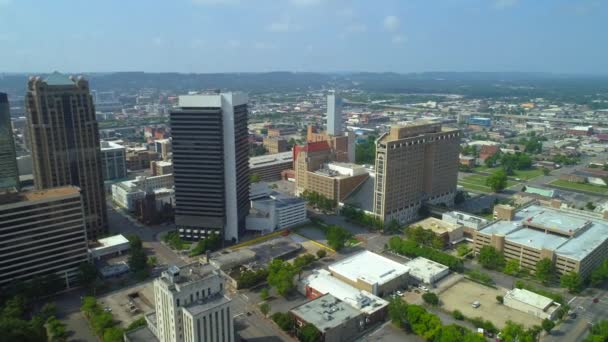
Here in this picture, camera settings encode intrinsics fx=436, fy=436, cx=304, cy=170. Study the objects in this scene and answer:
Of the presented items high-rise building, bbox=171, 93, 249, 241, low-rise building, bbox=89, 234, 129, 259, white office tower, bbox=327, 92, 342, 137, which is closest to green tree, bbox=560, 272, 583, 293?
high-rise building, bbox=171, 93, 249, 241

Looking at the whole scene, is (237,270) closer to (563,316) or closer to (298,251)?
(298,251)

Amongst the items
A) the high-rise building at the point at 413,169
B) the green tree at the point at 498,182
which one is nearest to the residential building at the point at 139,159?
the high-rise building at the point at 413,169

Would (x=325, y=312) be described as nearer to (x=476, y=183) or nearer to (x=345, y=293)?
(x=345, y=293)

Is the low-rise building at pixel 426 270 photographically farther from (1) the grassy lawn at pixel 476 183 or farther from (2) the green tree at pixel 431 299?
(1) the grassy lawn at pixel 476 183

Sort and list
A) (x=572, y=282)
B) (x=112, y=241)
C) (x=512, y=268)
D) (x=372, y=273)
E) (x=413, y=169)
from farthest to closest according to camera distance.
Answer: (x=413, y=169) < (x=112, y=241) < (x=512, y=268) < (x=372, y=273) < (x=572, y=282)

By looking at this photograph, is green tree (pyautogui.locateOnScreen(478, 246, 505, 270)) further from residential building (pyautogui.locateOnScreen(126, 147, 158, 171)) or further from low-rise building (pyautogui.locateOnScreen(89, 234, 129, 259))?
residential building (pyautogui.locateOnScreen(126, 147, 158, 171))

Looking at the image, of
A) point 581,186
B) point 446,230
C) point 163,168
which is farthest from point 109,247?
point 581,186
